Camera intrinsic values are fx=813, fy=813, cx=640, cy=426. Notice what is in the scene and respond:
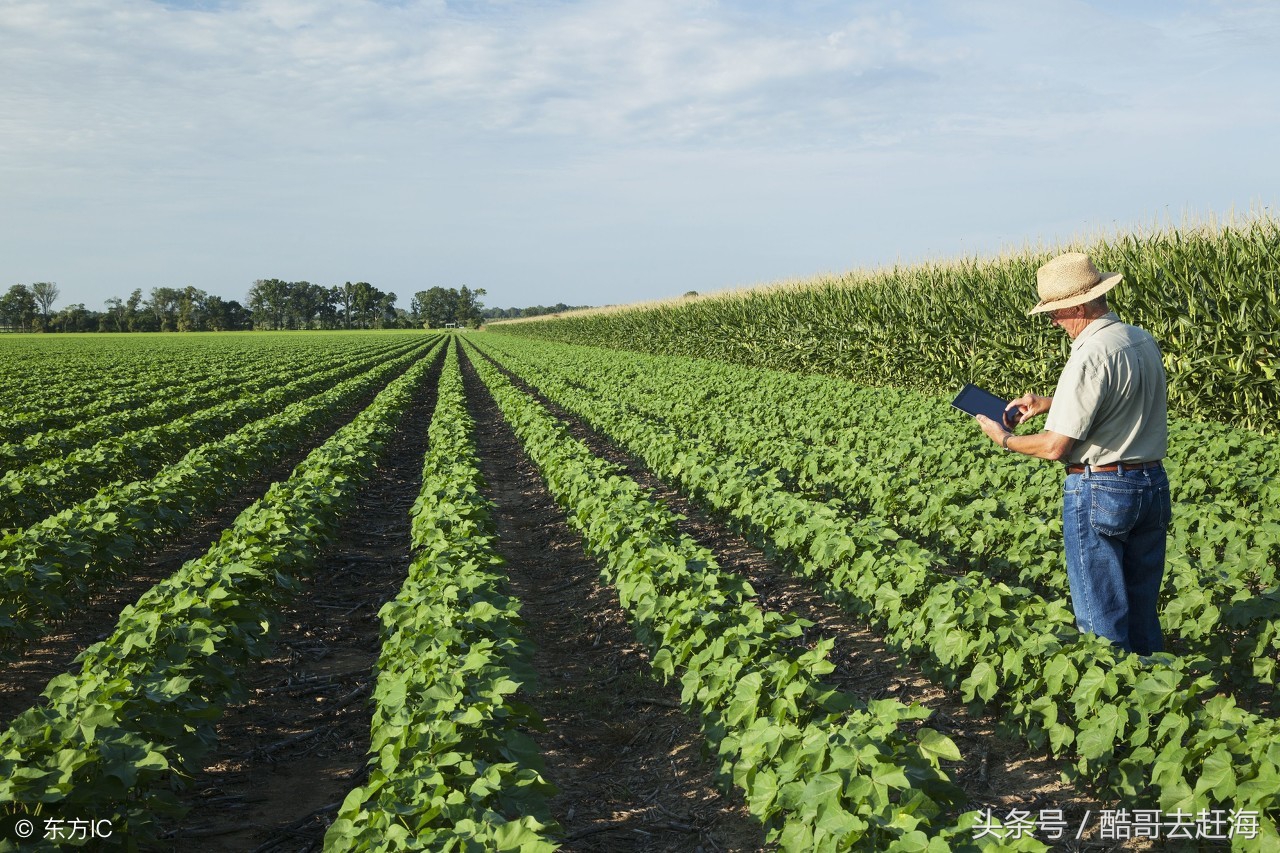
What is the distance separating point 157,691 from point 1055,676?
175 inches

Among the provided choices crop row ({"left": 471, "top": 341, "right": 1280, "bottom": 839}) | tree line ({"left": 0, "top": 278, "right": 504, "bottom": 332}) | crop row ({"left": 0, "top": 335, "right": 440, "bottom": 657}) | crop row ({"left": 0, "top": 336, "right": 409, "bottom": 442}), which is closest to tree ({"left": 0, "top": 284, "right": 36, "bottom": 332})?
tree line ({"left": 0, "top": 278, "right": 504, "bottom": 332})

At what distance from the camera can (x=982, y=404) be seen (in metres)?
4.70

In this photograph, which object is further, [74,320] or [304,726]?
[74,320]

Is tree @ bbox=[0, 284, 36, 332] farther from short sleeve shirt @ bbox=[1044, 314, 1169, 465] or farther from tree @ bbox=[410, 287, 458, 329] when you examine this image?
short sleeve shirt @ bbox=[1044, 314, 1169, 465]

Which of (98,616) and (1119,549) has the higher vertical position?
(1119,549)

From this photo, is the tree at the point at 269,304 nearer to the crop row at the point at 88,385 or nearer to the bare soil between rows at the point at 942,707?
the crop row at the point at 88,385

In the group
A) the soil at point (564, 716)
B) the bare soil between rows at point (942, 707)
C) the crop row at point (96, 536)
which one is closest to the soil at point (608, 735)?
the soil at point (564, 716)

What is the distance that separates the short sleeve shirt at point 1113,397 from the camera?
3918mm

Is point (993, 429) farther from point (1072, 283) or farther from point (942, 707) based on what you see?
point (942, 707)

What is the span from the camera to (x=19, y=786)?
3146 mm

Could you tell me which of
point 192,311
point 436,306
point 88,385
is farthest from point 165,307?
point 88,385

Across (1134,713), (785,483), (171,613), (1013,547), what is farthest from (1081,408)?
(785,483)

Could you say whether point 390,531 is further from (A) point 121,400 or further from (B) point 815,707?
(A) point 121,400

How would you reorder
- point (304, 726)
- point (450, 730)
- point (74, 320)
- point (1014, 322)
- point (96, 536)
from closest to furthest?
1. point (450, 730)
2. point (304, 726)
3. point (96, 536)
4. point (1014, 322)
5. point (74, 320)
